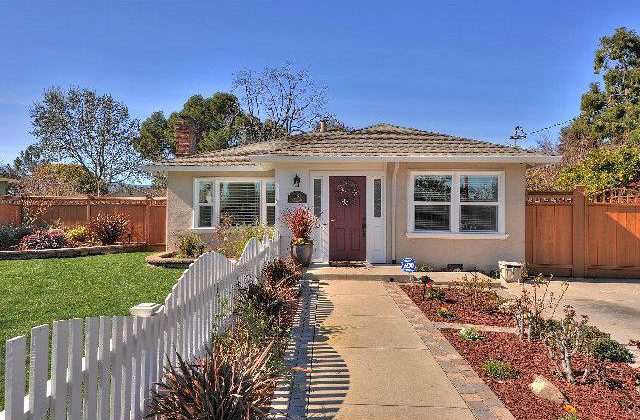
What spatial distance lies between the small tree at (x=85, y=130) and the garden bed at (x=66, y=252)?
19.2m

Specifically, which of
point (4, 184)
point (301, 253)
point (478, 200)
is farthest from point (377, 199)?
point (4, 184)

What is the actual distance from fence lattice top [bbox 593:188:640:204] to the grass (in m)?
10.6

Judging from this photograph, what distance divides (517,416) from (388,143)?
30.7 ft

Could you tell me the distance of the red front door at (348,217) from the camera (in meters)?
11.2

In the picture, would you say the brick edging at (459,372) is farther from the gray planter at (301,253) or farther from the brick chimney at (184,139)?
the brick chimney at (184,139)

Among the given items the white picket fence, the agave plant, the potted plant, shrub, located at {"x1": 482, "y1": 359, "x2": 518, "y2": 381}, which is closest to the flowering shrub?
the potted plant

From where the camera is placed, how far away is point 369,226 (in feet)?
36.4

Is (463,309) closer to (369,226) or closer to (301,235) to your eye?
(369,226)

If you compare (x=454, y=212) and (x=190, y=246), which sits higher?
(x=454, y=212)

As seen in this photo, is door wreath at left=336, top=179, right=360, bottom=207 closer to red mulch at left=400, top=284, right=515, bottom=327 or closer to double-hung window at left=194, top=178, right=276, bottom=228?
double-hung window at left=194, top=178, right=276, bottom=228

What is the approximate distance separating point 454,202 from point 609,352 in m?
6.47

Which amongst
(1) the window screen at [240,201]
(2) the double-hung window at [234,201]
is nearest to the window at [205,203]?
(2) the double-hung window at [234,201]

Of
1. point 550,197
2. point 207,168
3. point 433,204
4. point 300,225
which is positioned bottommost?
point 300,225

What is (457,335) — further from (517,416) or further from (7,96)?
(7,96)
